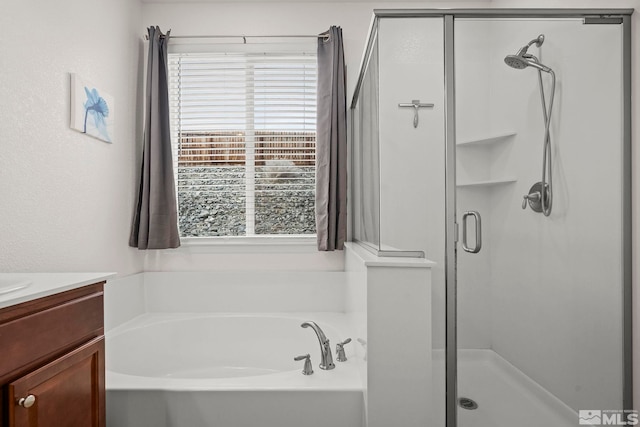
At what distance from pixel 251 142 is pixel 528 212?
192cm

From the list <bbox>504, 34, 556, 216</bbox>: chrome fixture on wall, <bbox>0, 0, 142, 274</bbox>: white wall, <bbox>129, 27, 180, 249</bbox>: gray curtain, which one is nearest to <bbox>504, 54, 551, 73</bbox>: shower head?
<bbox>504, 34, 556, 216</bbox>: chrome fixture on wall

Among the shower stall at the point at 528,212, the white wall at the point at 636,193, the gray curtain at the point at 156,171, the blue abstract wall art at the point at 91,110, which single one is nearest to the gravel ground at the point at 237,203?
the gray curtain at the point at 156,171

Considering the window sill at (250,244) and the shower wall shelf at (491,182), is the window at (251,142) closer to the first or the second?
the window sill at (250,244)

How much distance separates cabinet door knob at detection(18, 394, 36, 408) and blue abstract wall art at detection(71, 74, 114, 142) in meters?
1.38

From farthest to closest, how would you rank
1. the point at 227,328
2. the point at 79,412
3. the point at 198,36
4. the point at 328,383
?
1. the point at 198,36
2. the point at 227,328
3. the point at 328,383
4. the point at 79,412

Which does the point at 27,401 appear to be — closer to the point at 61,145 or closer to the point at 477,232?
the point at 61,145

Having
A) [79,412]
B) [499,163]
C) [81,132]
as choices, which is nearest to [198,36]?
[81,132]

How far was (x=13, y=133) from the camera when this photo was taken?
1549 mm

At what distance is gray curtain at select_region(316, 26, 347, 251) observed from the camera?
2.60m

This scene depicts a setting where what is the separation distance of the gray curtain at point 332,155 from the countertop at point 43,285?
1.52 meters

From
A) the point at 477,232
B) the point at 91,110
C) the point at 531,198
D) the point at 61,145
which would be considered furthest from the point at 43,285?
the point at 531,198

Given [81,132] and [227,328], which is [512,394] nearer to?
[227,328]

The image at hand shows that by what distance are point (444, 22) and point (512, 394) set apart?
152cm

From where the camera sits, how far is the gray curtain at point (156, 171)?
256 centimetres
